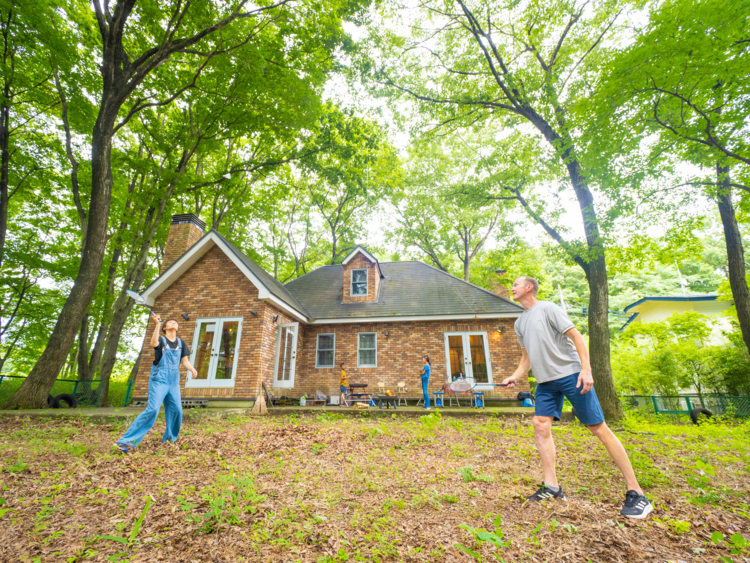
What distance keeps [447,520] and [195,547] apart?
1947 millimetres

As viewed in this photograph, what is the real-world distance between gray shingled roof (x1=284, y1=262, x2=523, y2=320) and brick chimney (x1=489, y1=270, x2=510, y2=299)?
0.62 meters

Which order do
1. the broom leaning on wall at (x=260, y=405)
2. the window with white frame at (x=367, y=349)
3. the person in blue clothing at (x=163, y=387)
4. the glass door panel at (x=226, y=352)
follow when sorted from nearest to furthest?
the person in blue clothing at (x=163, y=387)
the broom leaning on wall at (x=260, y=405)
the glass door panel at (x=226, y=352)
the window with white frame at (x=367, y=349)

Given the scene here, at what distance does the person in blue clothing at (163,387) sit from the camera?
480cm

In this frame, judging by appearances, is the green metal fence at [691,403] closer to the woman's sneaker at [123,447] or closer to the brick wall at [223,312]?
the brick wall at [223,312]

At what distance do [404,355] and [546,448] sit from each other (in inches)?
384

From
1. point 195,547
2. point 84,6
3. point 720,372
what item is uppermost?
point 84,6

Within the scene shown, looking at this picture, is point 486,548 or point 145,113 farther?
point 145,113

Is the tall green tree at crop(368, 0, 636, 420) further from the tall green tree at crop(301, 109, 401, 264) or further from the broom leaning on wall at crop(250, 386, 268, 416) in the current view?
the broom leaning on wall at crop(250, 386, 268, 416)

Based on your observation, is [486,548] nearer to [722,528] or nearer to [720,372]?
[722,528]

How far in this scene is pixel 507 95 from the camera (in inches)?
408

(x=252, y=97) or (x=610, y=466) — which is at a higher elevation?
(x=252, y=97)

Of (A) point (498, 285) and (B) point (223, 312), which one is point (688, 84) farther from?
(B) point (223, 312)

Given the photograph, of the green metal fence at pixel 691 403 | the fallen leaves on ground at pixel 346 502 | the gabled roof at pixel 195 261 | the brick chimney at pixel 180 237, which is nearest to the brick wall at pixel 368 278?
the gabled roof at pixel 195 261

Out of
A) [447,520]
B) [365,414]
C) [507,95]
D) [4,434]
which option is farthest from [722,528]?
[507,95]
